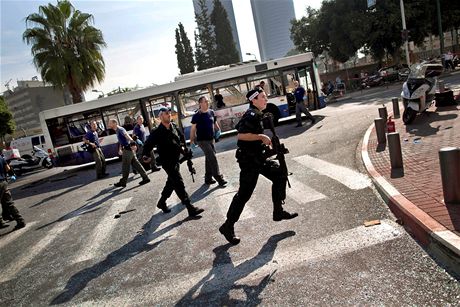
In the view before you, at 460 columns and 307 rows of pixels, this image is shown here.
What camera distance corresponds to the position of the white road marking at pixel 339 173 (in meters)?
6.49

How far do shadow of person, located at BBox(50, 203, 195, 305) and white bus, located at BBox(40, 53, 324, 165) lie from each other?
1036cm

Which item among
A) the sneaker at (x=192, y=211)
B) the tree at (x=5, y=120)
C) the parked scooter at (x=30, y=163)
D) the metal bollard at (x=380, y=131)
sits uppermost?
the tree at (x=5, y=120)

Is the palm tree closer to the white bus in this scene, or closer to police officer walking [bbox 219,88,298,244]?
the white bus

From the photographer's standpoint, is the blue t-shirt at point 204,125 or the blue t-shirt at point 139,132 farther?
the blue t-shirt at point 139,132

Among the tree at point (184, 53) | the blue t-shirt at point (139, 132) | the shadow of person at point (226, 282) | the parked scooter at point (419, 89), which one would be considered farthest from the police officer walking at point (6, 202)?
the tree at point (184, 53)

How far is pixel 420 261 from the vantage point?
3730 millimetres

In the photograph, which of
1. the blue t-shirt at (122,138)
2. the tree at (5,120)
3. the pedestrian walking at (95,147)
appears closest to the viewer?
the blue t-shirt at (122,138)

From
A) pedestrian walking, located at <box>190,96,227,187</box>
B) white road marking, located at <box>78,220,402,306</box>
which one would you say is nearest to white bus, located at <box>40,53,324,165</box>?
pedestrian walking, located at <box>190,96,227,187</box>

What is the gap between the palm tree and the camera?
23000mm

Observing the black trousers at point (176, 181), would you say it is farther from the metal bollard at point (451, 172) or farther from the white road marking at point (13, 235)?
the metal bollard at point (451, 172)

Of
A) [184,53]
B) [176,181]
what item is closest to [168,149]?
[176,181]

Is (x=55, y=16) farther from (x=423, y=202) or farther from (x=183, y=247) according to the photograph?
A: (x=423, y=202)

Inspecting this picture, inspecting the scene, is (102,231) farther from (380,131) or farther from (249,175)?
(380,131)

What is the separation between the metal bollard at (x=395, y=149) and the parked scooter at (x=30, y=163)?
74.6ft
